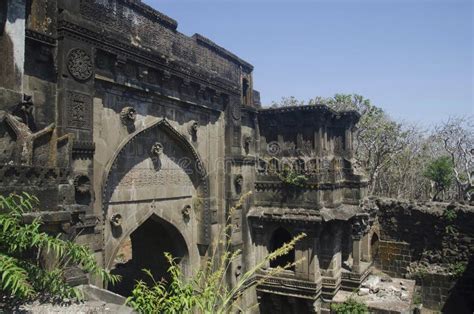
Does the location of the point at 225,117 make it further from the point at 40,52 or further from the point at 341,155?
the point at 40,52

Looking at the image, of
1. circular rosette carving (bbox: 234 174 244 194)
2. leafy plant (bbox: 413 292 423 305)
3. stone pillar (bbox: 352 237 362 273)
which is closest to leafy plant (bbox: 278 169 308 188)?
circular rosette carving (bbox: 234 174 244 194)

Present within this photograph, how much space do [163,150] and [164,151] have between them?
0.18ft

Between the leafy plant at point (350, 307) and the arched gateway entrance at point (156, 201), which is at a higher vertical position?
the arched gateway entrance at point (156, 201)

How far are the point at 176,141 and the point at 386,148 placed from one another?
19.5 m

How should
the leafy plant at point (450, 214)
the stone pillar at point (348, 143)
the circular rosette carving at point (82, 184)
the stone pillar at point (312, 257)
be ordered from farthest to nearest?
the leafy plant at point (450, 214) → the stone pillar at point (348, 143) → the stone pillar at point (312, 257) → the circular rosette carving at point (82, 184)

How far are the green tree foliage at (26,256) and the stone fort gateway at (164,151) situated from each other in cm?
35

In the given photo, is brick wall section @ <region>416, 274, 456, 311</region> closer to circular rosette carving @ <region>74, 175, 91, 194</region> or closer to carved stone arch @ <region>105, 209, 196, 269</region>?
carved stone arch @ <region>105, 209, 196, 269</region>

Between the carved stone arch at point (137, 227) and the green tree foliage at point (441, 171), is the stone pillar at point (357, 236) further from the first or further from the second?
the green tree foliage at point (441, 171)

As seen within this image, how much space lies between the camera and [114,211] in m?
8.19

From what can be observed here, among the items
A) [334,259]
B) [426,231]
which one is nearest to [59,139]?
[334,259]

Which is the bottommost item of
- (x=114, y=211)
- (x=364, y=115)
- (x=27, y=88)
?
(x=114, y=211)

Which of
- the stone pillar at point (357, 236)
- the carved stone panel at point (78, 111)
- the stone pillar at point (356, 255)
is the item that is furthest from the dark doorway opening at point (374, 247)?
the carved stone panel at point (78, 111)

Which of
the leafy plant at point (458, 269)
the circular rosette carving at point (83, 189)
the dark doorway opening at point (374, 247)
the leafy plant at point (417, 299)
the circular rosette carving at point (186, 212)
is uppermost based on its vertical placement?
the circular rosette carving at point (83, 189)

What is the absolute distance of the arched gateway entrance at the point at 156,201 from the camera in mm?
8195
